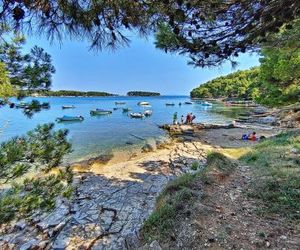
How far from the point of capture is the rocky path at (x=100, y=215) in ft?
19.3

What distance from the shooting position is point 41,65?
11.6 feet

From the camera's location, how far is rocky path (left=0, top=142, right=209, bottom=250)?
588 cm

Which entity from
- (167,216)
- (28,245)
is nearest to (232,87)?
(167,216)

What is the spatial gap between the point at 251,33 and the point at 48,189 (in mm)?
3686

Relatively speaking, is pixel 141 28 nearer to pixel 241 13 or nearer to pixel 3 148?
pixel 241 13

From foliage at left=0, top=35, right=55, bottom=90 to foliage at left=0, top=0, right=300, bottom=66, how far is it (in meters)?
0.66

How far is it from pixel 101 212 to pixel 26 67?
5.01 metres

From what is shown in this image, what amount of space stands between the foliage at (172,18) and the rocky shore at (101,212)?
8.09ft

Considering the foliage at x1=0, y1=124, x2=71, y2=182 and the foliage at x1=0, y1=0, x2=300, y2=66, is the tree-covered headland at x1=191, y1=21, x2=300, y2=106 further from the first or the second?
the foliage at x1=0, y1=124, x2=71, y2=182

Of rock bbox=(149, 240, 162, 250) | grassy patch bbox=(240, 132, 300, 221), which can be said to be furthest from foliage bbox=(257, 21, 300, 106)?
rock bbox=(149, 240, 162, 250)

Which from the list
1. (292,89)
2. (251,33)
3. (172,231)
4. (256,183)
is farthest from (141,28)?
(292,89)

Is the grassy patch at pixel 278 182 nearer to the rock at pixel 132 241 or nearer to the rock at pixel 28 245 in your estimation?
the rock at pixel 132 241

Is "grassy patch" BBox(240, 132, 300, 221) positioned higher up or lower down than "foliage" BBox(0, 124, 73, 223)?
lower down

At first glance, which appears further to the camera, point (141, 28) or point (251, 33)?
point (251, 33)
